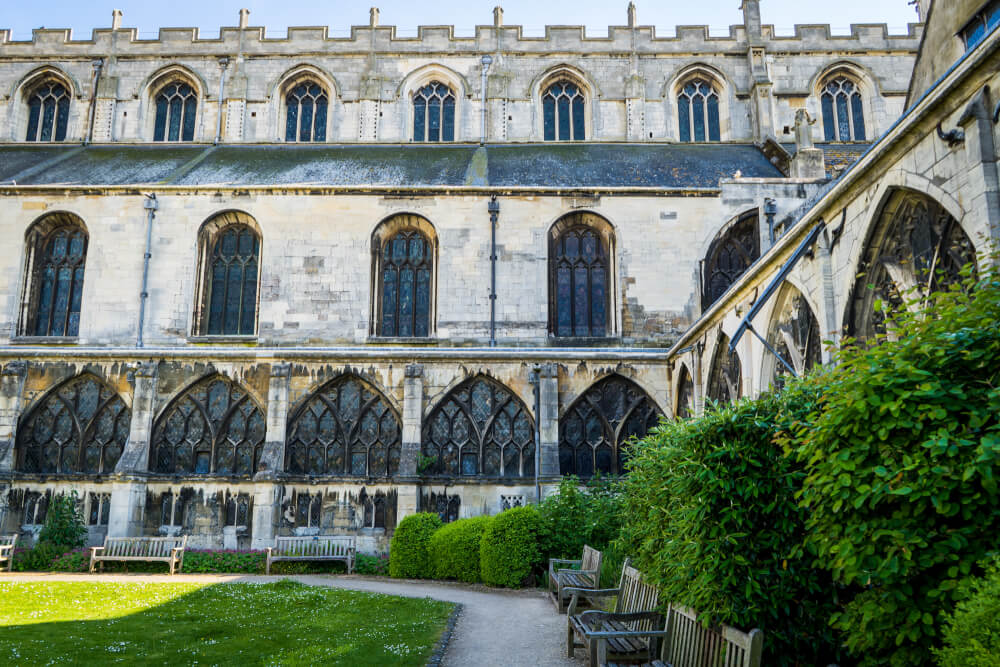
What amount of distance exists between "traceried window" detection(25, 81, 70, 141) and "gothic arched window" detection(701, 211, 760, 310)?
20781mm

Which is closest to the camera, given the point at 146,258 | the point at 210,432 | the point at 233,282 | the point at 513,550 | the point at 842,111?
the point at 513,550

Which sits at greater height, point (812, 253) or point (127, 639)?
point (812, 253)

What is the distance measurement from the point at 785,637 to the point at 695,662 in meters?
0.68

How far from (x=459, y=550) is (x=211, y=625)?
6.03 m

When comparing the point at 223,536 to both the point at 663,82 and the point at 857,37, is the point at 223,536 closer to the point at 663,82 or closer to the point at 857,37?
the point at 663,82

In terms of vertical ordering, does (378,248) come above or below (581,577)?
above

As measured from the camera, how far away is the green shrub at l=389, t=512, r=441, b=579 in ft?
51.4

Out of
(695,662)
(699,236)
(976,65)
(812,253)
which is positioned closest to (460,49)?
(699,236)

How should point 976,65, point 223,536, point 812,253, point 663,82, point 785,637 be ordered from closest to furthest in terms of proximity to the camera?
point 785,637 < point 976,65 < point 812,253 < point 223,536 < point 663,82

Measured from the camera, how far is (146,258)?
20891 millimetres

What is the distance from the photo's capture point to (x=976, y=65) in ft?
23.4

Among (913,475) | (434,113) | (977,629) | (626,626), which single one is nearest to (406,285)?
(434,113)

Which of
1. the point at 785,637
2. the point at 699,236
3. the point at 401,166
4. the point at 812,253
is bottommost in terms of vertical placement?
the point at 785,637

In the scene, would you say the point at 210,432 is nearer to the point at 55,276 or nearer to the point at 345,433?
the point at 345,433
